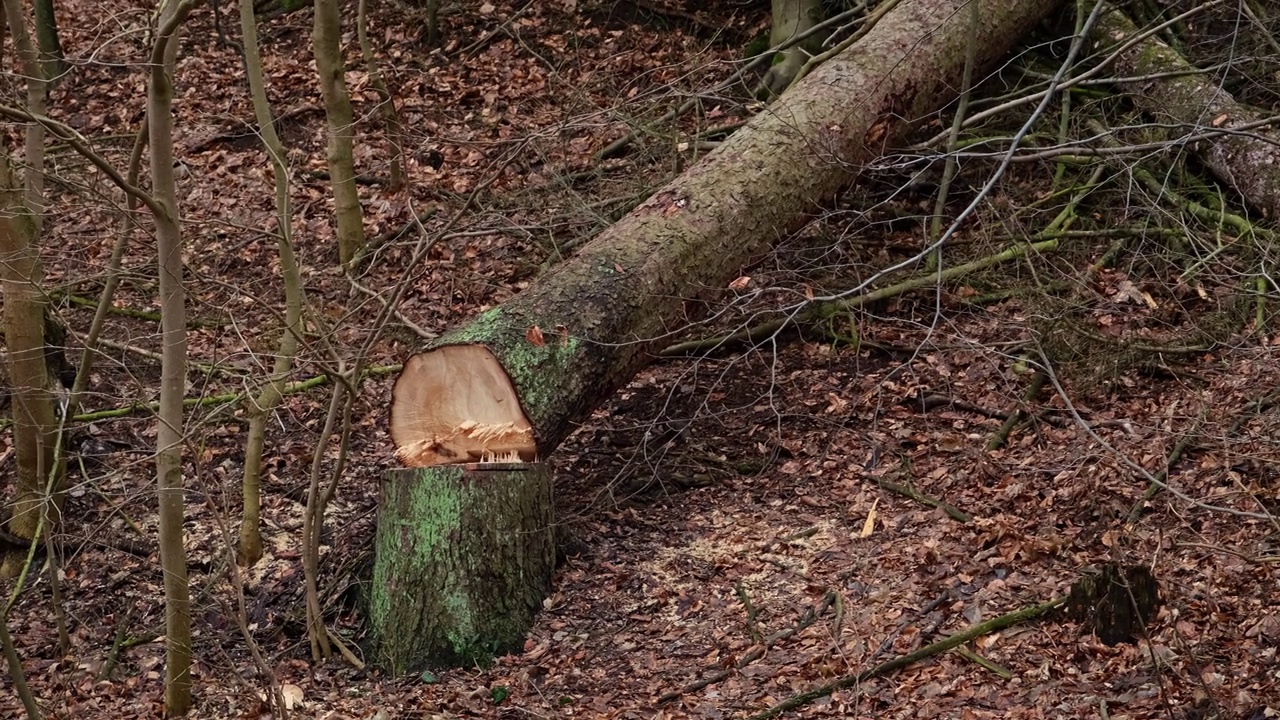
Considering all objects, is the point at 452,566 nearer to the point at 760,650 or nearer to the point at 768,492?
the point at 760,650

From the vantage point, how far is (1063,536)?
16.1 feet

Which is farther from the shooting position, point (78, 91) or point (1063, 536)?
point (78, 91)

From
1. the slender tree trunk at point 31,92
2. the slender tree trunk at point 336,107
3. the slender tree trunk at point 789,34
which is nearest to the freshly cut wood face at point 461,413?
the slender tree trunk at point 31,92

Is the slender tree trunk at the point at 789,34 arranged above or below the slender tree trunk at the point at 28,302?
above

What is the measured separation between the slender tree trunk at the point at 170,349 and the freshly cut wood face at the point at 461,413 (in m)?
1.07

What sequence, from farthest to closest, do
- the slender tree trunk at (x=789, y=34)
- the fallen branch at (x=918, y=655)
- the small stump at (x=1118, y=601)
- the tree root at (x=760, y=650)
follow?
the slender tree trunk at (x=789, y=34)
the tree root at (x=760, y=650)
the fallen branch at (x=918, y=655)
the small stump at (x=1118, y=601)

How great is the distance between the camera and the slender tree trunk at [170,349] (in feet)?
13.9

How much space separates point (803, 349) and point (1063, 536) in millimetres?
2274

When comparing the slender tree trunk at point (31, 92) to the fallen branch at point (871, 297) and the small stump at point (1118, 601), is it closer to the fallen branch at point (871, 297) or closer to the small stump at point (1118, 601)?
the fallen branch at point (871, 297)

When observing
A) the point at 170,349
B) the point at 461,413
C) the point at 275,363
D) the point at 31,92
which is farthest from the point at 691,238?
the point at 31,92

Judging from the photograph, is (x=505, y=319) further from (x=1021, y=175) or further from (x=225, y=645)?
(x=1021, y=175)

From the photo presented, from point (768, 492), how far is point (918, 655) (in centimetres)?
160

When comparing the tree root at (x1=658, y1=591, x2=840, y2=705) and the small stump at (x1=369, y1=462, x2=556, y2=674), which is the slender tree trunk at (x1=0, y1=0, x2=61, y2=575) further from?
the tree root at (x1=658, y1=591, x2=840, y2=705)

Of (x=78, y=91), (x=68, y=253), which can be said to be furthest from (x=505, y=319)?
(x=78, y=91)
